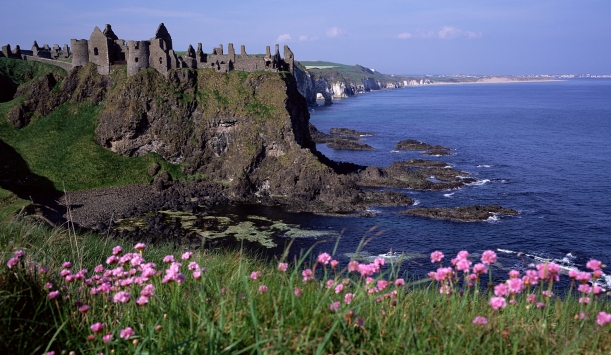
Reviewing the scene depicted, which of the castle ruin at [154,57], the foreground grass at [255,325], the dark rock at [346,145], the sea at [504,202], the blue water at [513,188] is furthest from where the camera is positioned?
the dark rock at [346,145]

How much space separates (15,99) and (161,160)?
24.7m

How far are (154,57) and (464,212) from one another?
46764 millimetres

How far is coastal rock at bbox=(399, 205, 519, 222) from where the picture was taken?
4956 cm

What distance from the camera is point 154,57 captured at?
218 feet

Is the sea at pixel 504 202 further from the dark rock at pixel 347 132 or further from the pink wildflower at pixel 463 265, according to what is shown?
the dark rock at pixel 347 132

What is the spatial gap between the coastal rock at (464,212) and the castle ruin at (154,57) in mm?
30767

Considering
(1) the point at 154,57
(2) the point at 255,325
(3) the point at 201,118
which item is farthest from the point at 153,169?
(2) the point at 255,325

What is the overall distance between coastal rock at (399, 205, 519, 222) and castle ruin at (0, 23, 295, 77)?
30.8 m

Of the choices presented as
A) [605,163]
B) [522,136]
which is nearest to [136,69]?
[605,163]

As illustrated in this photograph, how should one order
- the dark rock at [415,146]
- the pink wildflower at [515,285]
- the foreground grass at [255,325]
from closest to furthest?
the foreground grass at [255,325] → the pink wildflower at [515,285] → the dark rock at [415,146]

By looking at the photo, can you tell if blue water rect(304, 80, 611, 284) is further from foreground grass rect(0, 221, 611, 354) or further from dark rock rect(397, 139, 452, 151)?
foreground grass rect(0, 221, 611, 354)

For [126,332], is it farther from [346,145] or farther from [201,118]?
[346,145]

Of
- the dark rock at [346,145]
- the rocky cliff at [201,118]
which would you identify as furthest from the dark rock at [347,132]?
the rocky cliff at [201,118]

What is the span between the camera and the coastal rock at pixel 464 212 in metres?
49.6
